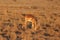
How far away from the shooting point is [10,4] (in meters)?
1.32

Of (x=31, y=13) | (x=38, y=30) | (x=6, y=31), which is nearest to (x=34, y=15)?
(x=31, y=13)

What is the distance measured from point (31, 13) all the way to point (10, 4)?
193mm

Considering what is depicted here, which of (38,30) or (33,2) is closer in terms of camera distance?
(38,30)

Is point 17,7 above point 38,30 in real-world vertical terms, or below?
above

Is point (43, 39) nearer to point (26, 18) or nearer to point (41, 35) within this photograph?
point (41, 35)

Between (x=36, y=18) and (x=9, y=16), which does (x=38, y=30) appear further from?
(x=9, y=16)

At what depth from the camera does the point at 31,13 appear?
1253 millimetres

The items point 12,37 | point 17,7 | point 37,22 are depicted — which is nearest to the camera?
point 12,37

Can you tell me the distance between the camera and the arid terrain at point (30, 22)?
1126 mm

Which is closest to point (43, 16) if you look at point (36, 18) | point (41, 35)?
point (36, 18)

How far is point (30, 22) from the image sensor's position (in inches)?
47.9

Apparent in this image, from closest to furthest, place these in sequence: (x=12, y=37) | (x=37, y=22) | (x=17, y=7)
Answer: (x=12, y=37) < (x=37, y=22) < (x=17, y=7)

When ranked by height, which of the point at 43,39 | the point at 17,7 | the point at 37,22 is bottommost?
the point at 43,39

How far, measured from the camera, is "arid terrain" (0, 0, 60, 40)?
3.69 feet
